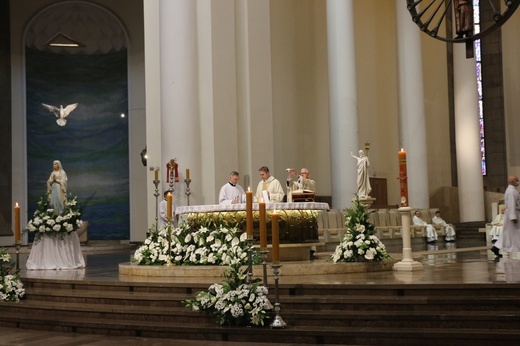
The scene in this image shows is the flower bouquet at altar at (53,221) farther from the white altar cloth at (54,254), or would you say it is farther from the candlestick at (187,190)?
the candlestick at (187,190)

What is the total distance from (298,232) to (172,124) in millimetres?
5372

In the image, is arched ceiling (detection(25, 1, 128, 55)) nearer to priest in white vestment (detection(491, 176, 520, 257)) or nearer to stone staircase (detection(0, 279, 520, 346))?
priest in white vestment (detection(491, 176, 520, 257))

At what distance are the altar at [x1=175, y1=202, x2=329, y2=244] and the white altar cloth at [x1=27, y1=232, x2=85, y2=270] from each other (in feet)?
10.7

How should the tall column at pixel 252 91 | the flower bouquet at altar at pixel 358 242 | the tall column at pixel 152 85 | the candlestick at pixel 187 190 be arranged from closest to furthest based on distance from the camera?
the flower bouquet at altar at pixel 358 242, the candlestick at pixel 187 190, the tall column at pixel 252 91, the tall column at pixel 152 85

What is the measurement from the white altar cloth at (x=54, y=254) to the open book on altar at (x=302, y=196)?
4.56 m

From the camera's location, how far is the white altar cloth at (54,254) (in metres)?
14.8

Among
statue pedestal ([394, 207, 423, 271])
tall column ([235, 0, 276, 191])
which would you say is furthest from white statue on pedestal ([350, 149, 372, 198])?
statue pedestal ([394, 207, 423, 271])

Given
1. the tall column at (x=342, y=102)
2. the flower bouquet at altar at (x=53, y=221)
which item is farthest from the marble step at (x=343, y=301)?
the tall column at (x=342, y=102)

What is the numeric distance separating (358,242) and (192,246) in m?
2.44

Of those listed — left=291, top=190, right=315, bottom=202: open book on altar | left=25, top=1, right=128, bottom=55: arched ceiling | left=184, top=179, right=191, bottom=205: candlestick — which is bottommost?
left=291, top=190, right=315, bottom=202: open book on altar

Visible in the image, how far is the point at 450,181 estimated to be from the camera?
30016mm

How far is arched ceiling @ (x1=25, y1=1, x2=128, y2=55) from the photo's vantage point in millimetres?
28250

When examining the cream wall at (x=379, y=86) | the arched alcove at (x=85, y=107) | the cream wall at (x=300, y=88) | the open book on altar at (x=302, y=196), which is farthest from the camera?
the arched alcove at (x=85, y=107)

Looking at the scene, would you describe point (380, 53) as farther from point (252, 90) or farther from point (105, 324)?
point (105, 324)
